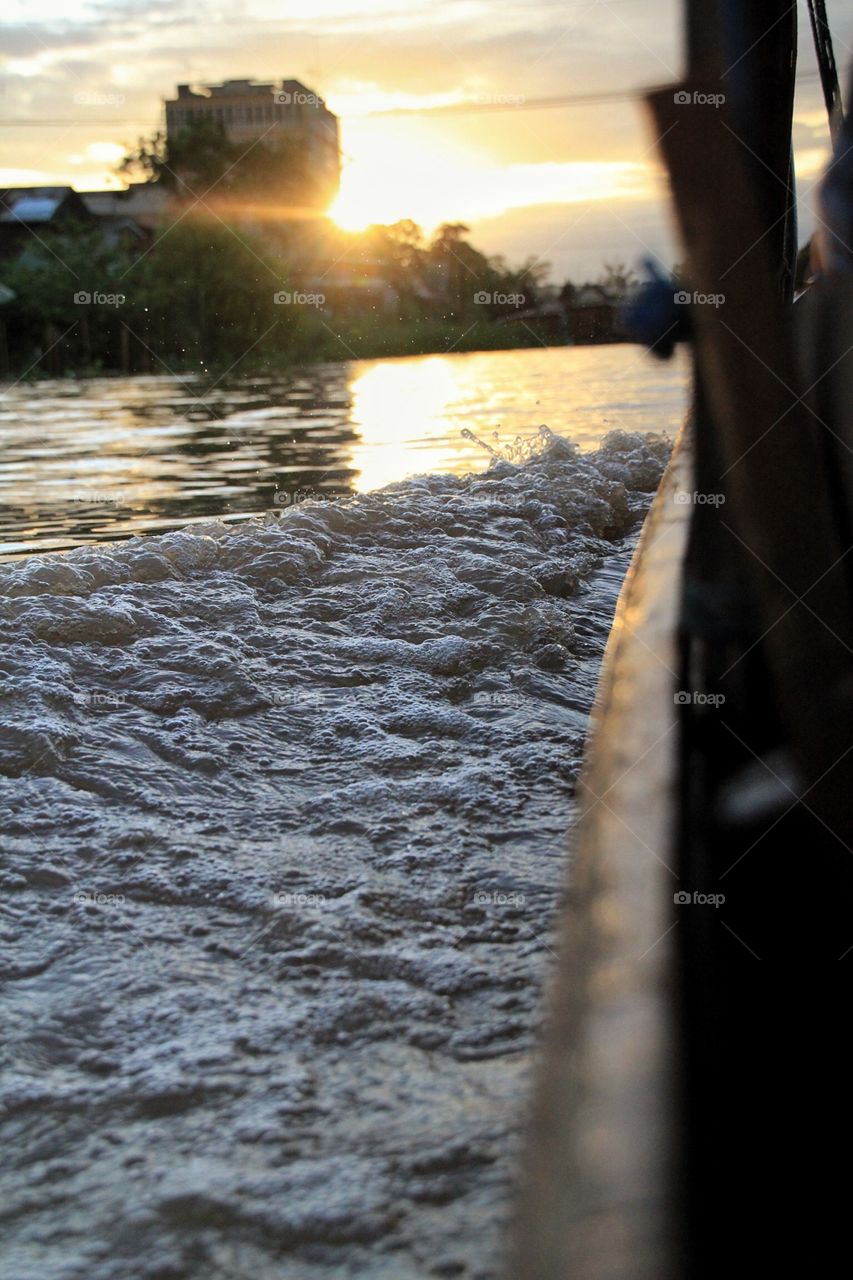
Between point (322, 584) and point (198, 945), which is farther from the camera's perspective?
point (322, 584)

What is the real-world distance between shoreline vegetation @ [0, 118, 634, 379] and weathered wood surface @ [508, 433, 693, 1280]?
18623mm

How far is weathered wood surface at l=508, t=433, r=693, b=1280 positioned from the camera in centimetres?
70

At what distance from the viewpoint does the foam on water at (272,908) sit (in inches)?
55.9

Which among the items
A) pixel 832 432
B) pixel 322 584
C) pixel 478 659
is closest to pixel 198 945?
pixel 832 432

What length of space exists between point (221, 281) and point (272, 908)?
33724mm

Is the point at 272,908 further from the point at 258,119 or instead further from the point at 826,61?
the point at 258,119

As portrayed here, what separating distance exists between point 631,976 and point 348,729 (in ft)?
7.90

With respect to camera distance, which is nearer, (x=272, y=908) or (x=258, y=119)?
(x=272, y=908)

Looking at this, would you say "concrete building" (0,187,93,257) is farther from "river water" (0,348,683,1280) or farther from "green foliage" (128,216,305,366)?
"river water" (0,348,683,1280)

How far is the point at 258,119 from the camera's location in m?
61.6

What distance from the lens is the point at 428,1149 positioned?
1.49 metres

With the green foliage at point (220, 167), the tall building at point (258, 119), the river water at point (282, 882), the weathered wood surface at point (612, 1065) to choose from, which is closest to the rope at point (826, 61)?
the river water at point (282, 882)

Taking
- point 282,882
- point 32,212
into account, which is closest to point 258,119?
point 32,212

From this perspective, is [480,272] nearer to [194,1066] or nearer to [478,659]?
[478,659]
